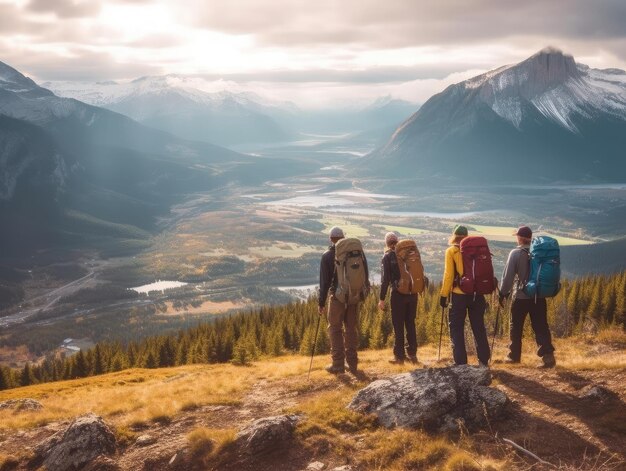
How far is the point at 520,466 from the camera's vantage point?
11531 millimetres

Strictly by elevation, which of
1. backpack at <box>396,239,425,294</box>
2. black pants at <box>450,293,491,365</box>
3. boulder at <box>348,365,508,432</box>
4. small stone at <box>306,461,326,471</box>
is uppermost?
backpack at <box>396,239,425,294</box>

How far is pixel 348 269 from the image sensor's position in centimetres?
1880

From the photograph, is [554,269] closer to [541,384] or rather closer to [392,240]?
[541,384]

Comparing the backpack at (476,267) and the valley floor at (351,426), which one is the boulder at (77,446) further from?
the backpack at (476,267)

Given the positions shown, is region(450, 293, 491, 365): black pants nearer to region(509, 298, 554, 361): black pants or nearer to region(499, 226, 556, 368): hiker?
region(499, 226, 556, 368): hiker

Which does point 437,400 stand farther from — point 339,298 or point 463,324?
point 339,298

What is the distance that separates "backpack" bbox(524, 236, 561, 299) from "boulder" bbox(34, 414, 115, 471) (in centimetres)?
1449

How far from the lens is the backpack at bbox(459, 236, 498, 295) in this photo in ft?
55.7

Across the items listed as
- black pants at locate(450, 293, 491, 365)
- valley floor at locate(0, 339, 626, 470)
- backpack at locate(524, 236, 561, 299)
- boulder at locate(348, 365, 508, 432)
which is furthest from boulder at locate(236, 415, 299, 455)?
backpack at locate(524, 236, 561, 299)

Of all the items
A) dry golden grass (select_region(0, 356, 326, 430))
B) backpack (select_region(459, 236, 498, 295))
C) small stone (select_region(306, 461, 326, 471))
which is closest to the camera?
small stone (select_region(306, 461, 326, 471))

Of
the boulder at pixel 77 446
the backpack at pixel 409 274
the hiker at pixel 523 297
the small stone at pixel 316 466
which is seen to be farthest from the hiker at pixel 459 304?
the boulder at pixel 77 446

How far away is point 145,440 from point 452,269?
11.3 meters

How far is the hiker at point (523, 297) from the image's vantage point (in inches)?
693

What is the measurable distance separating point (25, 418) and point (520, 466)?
17913mm
